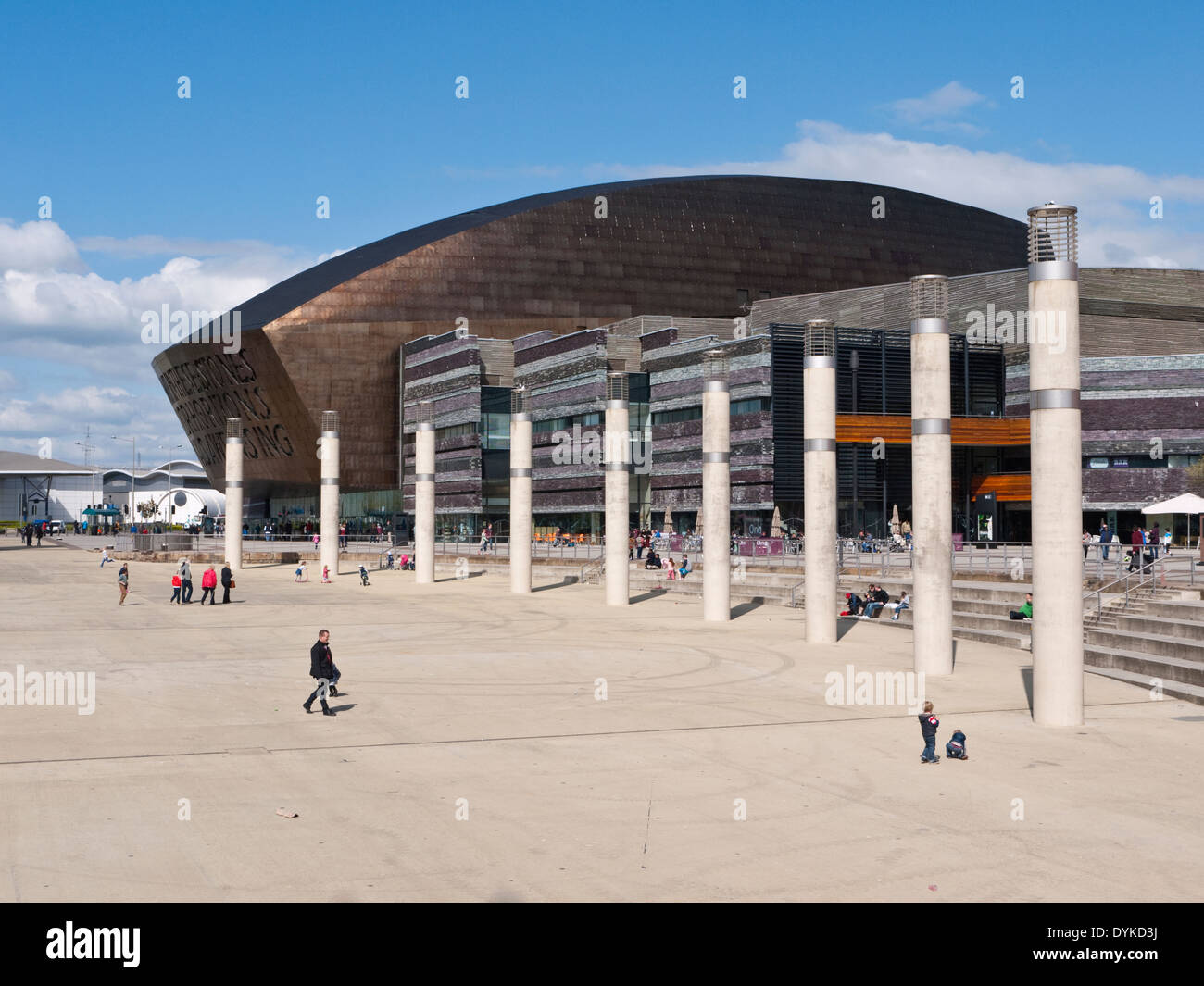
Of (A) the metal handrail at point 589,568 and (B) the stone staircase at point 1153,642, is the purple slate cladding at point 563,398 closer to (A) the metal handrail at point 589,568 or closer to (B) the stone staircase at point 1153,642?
(A) the metal handrail at point 589,568

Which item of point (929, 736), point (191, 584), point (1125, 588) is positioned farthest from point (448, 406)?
point (929, 736)

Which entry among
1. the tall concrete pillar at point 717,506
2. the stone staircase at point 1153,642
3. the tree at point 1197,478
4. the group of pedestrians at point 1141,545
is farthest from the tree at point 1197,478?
the stone staircase at point 1153,642

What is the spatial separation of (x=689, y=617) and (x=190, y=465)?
175513 mm

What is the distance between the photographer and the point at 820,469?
3033cm

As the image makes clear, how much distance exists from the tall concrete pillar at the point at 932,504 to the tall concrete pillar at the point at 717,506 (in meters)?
10.9

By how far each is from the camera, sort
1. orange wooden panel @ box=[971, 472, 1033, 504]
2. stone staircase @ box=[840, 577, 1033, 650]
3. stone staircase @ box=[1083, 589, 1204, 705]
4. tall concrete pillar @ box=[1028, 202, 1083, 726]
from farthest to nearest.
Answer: orange wooden panel @ box=[971, 472, 1033, 504] → stone staircase @ box=[840, 577, 1033, 650] → stone staircase @ box=[1083, 589, 1204, 705] → tall concrete pillar @ box=[1028, 202, 1083, 726]

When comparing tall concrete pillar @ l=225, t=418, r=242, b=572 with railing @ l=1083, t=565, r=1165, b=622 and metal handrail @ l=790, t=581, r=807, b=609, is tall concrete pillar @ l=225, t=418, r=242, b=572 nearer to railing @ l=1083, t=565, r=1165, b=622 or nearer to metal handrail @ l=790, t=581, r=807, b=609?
metal handrail @ l=790, t=581, r=807, b=609

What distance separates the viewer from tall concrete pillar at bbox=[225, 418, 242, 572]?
6462 cm

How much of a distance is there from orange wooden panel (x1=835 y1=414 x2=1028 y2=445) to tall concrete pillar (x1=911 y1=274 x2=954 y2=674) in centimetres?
4131

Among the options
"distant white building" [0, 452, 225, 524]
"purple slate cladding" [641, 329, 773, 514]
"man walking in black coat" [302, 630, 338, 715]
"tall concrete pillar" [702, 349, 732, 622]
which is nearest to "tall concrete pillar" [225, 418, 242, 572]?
"purple slate cladding" [641, 329, 773, 514]

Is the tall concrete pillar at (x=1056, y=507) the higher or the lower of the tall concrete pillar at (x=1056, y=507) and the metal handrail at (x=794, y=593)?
the higher

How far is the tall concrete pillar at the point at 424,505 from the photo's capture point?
55.4 metres
